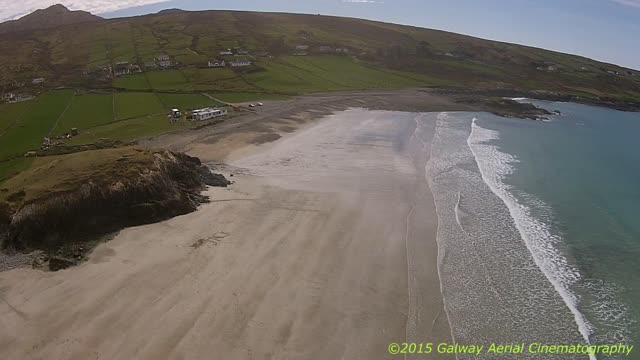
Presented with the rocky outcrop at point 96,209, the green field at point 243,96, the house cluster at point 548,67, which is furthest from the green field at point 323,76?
the rocky outcrop at point 96,209

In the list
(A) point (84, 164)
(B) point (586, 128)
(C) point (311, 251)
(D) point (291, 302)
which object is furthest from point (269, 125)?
(B) point (586, 128)

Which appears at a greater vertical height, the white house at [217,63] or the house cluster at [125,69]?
the white house at [217,63]

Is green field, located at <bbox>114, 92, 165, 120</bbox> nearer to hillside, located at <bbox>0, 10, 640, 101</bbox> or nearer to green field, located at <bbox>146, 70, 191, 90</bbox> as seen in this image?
green field, located at <bbox>146, 70, 191, 90</bbox>

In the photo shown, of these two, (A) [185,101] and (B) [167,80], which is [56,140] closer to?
(A) [185,101]

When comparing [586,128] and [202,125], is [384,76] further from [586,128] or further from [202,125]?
[202,125]

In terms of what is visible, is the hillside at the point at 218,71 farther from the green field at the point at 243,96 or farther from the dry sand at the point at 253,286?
the dry sand at the point at 253,286
